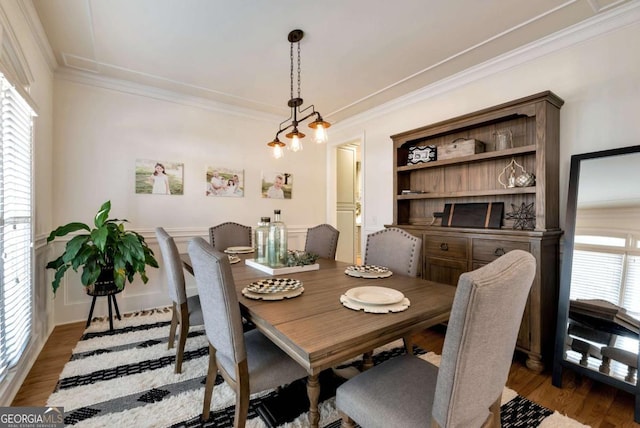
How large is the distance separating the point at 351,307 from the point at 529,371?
1.78m

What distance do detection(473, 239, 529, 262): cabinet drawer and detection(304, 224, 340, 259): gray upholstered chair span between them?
1224 millimetres

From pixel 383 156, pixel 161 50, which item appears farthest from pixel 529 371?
pixel 161 50

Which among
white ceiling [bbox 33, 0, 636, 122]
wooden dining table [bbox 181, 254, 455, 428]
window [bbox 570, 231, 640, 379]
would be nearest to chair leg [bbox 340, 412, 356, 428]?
wooden dining table [bbox 181, 254, 455, 428]

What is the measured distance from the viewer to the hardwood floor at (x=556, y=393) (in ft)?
5.34

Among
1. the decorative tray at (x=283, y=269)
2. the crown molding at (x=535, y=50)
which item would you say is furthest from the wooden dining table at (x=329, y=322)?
the crown molding at (x=535, y=50)

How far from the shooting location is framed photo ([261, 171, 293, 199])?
13.7 ft

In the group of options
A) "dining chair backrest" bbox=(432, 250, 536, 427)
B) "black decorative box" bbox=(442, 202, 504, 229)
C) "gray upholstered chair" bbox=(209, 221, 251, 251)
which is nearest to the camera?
"dining chair backrest" bbox=(432, 250, 536, 427)

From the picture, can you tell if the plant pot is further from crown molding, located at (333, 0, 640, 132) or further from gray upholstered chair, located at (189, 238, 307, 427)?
crown molding, located at (333, 0, 640, 132)

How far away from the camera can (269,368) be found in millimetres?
1307

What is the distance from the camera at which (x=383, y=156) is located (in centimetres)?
383

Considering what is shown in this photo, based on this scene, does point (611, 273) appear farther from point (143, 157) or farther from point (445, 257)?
point (143, 157)

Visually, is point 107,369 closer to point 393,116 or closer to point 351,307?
point 351,307

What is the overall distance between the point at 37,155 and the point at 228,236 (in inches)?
67.4

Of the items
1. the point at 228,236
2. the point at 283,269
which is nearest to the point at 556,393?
the point at 283,269
